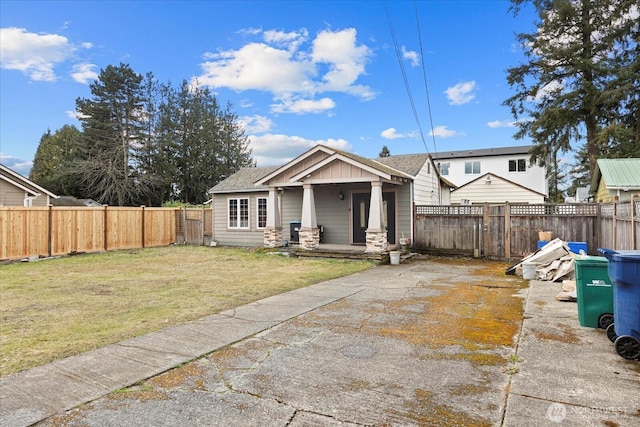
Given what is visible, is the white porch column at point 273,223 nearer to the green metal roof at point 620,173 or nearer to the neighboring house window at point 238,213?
the neighboring house window at point 238,213

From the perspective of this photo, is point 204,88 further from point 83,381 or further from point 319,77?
point 83,381

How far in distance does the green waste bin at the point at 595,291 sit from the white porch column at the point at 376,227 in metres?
7.56

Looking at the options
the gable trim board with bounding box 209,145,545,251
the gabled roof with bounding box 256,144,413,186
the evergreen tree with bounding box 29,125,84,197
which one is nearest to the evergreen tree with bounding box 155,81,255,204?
the evergreen tree with bounding box 29,125,84,197

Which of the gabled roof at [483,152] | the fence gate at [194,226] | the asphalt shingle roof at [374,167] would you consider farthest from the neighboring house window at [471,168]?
the fence gate at [194,226]

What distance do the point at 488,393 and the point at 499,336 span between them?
5.52 feet

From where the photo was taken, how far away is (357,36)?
14469 millimetres

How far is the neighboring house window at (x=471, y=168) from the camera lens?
1291 inches

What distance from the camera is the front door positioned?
13844 millimetres

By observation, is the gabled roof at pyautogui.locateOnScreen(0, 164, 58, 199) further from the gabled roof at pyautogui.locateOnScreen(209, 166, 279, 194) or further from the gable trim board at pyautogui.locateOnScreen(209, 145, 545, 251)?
the gable trim board at pyautogui.locateOnScreen(209, 145, 545, 251)

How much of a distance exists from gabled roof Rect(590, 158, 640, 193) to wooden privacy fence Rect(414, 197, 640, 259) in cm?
130

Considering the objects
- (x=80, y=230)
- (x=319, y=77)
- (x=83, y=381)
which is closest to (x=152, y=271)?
(x=80, y=230)

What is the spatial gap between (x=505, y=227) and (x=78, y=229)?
15656mm

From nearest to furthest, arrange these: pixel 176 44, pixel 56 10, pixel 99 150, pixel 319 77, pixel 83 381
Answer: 1. pixel 83 381
2. pixel 56 10
3. pixel 176 44
4. pixel 319 77
5. pixel 99 150

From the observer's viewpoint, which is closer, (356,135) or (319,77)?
(319,77)
